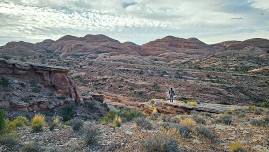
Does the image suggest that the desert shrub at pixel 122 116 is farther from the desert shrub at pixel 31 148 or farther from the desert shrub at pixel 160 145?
the desert shrub at pixel 160 145

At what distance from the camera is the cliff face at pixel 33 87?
22234 mm

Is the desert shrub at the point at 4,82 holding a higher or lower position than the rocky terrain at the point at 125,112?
higher

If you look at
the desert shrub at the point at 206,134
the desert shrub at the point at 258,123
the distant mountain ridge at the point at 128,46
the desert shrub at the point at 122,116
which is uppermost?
the distant mountain ridge at the point at 128,46

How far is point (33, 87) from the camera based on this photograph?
25.0 meters

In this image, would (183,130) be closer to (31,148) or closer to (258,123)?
(258,123)

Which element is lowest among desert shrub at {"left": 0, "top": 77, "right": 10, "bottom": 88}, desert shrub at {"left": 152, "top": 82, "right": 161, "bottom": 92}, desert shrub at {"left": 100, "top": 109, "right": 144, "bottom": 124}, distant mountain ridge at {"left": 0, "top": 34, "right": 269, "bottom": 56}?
desert shrub at {"left": 152, "top": 82, "right": 161, "bottom": 92}

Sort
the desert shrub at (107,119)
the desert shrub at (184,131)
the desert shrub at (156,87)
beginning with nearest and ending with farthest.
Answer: the desert shrub at (184,131)
the desert shrub at (107,119)
the desert shrub at (156,87)

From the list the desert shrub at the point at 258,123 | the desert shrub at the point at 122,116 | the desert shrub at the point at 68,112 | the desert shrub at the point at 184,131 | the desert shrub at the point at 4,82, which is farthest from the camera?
the desert shrub at the point at 4,82

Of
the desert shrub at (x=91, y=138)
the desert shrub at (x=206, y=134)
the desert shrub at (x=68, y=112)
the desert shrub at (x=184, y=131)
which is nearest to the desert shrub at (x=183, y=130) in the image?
the desert shrub at (x=184, y=131)

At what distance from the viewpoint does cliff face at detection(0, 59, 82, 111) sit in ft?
72.9

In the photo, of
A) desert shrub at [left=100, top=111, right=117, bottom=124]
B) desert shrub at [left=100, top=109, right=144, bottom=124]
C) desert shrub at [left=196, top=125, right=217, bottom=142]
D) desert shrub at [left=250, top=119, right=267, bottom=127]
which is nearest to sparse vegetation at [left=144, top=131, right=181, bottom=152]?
desert shrub at [left=196, top=125, right=217, bottom=142]

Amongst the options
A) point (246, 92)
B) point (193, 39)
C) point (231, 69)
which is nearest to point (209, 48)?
point (193, 39)

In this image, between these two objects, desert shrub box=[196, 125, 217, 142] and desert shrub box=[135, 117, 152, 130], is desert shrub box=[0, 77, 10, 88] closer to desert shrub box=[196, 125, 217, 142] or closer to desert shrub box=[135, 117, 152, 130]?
desert shrub box=[135, 117, 152, 130]

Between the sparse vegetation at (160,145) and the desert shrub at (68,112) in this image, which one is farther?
the desert shrub at (68,112)
